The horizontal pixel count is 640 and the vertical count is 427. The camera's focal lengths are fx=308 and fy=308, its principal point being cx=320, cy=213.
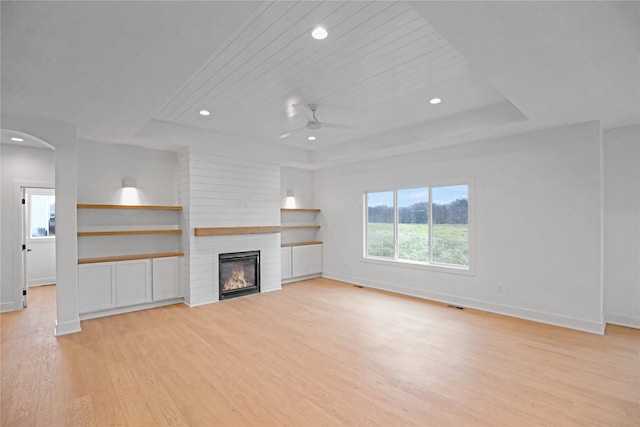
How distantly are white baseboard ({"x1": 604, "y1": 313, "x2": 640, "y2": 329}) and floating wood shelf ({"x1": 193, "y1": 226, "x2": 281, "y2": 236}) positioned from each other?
5.41m

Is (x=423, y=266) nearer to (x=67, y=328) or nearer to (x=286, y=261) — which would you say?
(x=286, y=261)

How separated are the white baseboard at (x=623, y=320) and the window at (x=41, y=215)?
10233 millimetres

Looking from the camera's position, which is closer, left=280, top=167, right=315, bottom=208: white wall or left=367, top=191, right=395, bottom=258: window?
left=367, top=191, right=395, bottom=258: window

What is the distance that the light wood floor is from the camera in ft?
7.66

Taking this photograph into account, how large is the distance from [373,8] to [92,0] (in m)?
1.73

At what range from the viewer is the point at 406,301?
537 centimetres

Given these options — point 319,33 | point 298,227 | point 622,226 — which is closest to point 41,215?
point 298,227

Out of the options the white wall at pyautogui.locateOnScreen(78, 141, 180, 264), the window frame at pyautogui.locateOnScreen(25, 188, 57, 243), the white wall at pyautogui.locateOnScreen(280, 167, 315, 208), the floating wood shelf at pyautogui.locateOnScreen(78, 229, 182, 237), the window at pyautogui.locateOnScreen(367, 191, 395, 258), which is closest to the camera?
the floating wood shelf at pyautogui.locateOnScreen(78, 229, 182, 237)

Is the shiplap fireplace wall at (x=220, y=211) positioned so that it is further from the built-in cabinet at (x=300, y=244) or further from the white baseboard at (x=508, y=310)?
the white baseboard at (x=508, y=310)

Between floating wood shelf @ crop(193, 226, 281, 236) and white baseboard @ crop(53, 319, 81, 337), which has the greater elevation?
floating wood shelf @ crop(193, 226, 281, 236)

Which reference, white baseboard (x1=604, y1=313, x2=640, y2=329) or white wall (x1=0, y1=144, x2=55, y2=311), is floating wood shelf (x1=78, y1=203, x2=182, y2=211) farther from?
white baseboard (x1=604, y1=313, x2=640, y2=329)

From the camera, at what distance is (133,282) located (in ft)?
16.0

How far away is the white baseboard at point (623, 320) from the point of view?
406 cm

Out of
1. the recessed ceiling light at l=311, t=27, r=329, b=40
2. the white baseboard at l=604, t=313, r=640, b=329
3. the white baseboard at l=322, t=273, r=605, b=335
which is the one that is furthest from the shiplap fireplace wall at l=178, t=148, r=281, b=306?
the white baseboard at l=604, t=313, r=640, b=329
